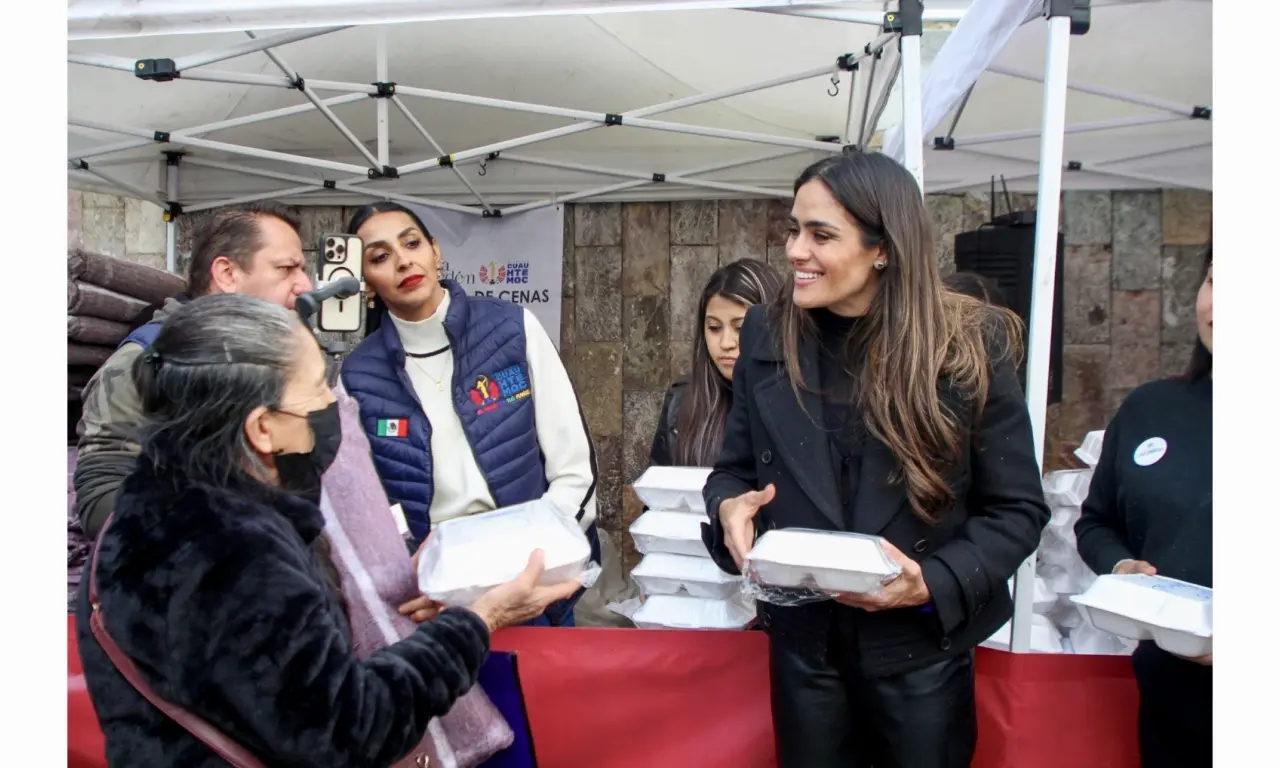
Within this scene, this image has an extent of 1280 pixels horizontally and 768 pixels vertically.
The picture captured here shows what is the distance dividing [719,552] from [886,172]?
2.33 feet

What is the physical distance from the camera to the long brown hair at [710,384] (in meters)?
2.33

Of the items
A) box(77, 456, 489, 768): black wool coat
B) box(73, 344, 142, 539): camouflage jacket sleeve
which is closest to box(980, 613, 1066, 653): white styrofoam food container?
box(77, 456, 489, 768): black wool coat

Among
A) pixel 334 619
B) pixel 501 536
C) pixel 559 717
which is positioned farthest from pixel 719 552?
pixel 334 619

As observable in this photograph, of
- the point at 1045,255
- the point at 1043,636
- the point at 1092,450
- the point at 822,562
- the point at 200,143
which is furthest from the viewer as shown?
the point at 200,143

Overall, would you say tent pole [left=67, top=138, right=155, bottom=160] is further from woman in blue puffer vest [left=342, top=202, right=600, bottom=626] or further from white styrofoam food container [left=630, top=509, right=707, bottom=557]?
white styrofoam food container [left=630, top=509, right=707, bottom=557]

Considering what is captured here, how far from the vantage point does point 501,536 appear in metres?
1.46

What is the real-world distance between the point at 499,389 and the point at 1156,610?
55.4 inches

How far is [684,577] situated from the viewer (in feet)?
6.21

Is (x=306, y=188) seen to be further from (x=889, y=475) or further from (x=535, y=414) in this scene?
(x=889, y=475)

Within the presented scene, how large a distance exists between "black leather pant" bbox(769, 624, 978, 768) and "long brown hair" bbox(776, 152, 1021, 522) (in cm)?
26

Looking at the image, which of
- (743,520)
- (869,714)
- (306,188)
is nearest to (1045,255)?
(743,520)

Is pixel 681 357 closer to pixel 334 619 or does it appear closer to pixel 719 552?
pixel 719 552

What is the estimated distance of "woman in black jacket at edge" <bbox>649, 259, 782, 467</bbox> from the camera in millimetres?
2361

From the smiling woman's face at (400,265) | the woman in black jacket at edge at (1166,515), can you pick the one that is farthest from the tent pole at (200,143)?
the woman in black jacket at edge at (1166,515)
